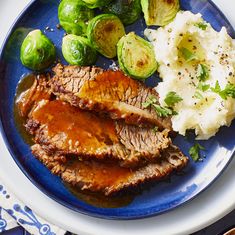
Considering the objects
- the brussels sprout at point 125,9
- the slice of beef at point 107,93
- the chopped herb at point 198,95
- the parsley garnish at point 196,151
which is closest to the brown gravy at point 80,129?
the slice of beef at point 107,93

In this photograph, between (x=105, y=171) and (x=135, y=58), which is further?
(x=105, y=171)

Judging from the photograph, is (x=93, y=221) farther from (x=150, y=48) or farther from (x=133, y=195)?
(x=150, y=48)

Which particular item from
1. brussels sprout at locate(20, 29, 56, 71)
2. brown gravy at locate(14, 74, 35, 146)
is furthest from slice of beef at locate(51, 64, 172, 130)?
brown gravy at locate(14, 74, 35, 146)

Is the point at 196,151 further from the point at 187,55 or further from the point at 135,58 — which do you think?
the point at 135,58

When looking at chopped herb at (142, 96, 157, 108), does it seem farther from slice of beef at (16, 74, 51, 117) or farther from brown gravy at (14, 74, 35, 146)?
brown gravy at (14, 74, 35, 146)

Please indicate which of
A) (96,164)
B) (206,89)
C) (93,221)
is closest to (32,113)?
(96,164)

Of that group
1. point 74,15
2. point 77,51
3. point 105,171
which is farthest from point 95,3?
point 105,171
